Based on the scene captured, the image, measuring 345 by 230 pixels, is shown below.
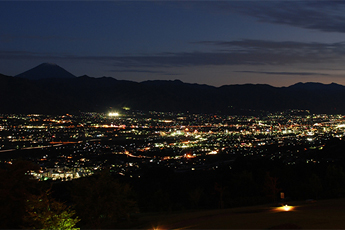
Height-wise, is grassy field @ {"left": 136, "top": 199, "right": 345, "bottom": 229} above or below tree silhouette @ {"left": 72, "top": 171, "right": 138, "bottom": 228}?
below

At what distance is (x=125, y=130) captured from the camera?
3752 inches

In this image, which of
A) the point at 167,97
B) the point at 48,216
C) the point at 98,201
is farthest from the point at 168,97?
the point at 48,216

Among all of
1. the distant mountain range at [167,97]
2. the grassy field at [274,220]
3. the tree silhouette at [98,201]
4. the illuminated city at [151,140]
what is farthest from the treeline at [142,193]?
the distant mountain range at [167,97]

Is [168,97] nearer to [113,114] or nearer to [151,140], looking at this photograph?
[113,114]

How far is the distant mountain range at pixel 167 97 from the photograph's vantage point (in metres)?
108

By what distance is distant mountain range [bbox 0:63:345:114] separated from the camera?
108 meters

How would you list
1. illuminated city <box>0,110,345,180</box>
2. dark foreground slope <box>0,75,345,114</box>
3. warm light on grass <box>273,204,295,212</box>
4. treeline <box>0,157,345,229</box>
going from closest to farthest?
treeline <box>0,157,345,229</box> → warm light on grass <box>273,204,295,212</box> → illuminated city <box>0,110,345,180</box> → dark foreground slope <box>0,75,345,114</box>

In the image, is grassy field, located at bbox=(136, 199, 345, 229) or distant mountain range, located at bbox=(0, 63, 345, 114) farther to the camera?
distant mountain range, located at bbox=(0, 63, 345, 114)

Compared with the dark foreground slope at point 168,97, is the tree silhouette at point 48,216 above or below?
below

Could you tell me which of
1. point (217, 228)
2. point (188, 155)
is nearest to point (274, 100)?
point (188, 155)

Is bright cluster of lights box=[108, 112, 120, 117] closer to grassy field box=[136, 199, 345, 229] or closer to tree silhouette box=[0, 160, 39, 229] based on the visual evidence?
grassy field box=[136, 199, 345, 229]

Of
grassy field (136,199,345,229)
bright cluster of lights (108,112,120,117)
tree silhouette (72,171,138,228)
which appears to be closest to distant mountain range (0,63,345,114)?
bright cluster of lights (108,112,120,117)

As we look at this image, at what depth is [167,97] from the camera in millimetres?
134875

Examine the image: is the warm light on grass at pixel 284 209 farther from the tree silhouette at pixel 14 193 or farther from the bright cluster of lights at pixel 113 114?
the bright cluster of lights at pixel 113 114
